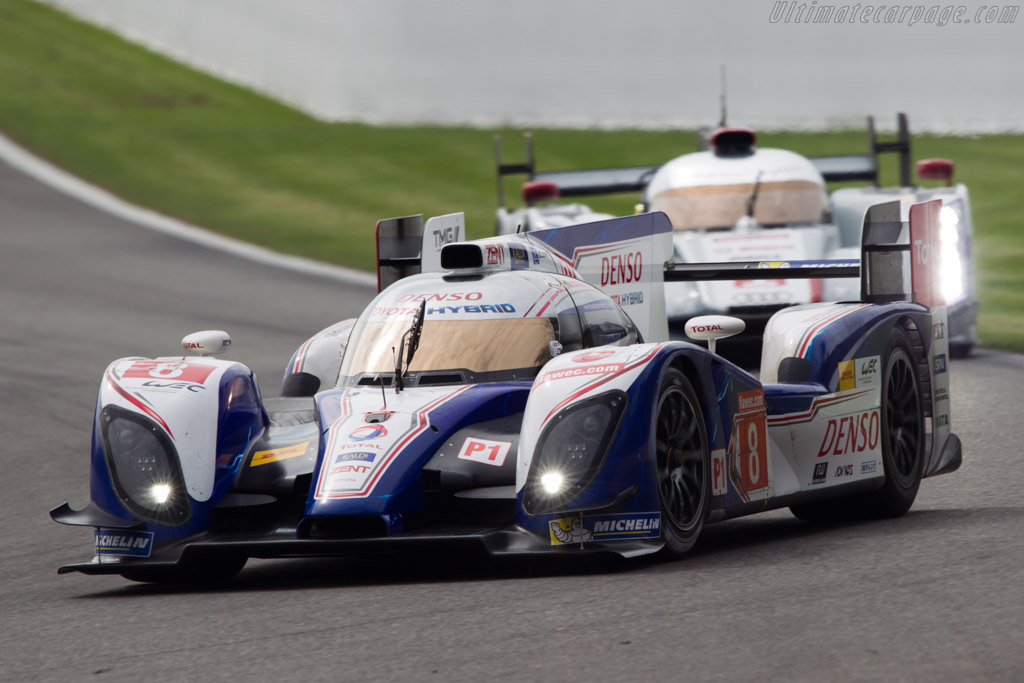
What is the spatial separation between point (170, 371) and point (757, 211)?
829 cm

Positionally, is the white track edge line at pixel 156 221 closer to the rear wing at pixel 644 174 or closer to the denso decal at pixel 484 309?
the rear wing at pixel 644 174

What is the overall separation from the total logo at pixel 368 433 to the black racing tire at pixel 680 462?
1.03m

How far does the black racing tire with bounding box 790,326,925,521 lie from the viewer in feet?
24.4

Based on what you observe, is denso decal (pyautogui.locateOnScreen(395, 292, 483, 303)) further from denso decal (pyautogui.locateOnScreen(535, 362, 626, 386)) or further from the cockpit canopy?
denso decal (pyautogui.locateOnScreen(535, 362, 626, 386))

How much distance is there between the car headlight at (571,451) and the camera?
5852mm

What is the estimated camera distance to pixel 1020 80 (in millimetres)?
21531

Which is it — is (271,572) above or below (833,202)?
below

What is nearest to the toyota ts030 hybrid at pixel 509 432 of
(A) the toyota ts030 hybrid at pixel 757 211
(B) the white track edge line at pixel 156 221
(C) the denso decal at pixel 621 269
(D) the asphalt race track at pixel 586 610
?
(D) the asphalt race track at pixel 586 610

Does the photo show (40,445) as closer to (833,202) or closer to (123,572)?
(123,572)

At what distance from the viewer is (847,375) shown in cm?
736

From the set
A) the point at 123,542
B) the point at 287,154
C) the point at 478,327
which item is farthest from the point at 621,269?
the point at 287,154

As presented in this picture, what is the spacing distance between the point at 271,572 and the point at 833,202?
951 centimetres

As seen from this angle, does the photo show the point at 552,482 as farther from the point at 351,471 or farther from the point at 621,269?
the point at 621,269

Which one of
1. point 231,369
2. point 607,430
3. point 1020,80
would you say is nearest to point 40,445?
point 231,369
